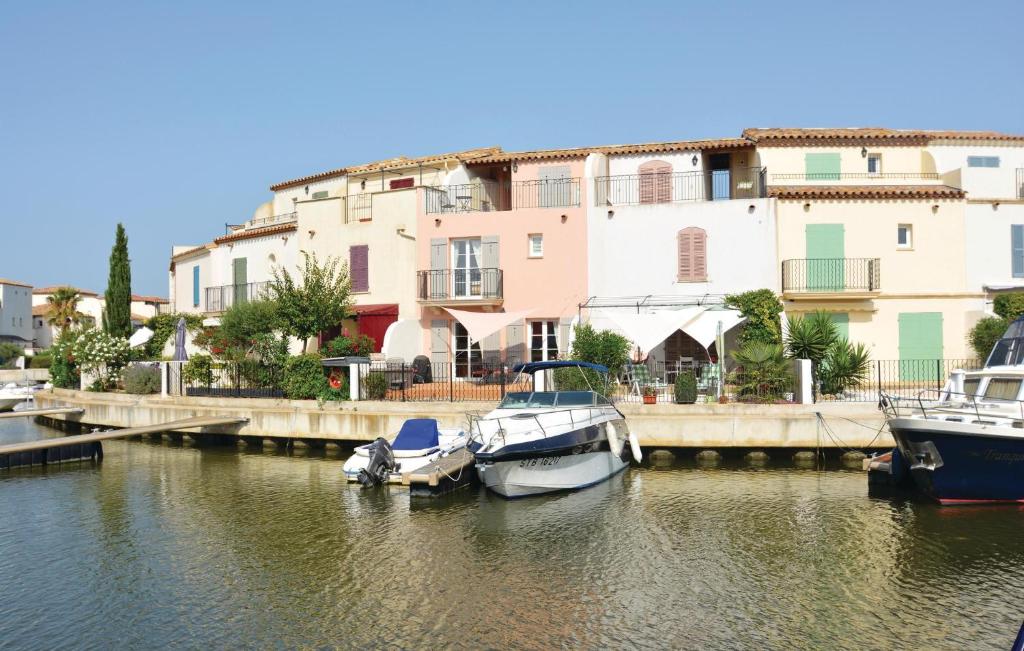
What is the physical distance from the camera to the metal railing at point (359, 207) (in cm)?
3169

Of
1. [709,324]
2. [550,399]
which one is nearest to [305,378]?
[550,399]

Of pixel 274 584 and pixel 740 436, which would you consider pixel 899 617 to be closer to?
pixel 274 584

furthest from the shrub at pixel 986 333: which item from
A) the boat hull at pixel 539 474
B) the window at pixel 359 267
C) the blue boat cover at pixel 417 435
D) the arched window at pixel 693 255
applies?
the window at pixel 359 267

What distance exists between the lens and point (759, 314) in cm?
2480

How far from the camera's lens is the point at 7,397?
1432 inches

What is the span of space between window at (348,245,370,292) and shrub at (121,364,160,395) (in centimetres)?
809

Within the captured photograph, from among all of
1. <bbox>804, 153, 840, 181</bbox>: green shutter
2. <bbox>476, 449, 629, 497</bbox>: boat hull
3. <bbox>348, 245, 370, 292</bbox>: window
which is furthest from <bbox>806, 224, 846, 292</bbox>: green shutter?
<bbox>348, 245, 370, 292</bbox>: window

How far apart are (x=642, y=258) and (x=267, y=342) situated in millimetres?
13494

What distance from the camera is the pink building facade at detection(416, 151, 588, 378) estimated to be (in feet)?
91.2

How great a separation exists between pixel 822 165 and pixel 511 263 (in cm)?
1189

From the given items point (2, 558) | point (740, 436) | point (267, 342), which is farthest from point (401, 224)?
point (2, 558)

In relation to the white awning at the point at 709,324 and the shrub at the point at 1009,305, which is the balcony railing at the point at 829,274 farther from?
the shrub at the point at 1009,305

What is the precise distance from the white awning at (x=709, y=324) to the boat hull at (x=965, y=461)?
8.89 metres

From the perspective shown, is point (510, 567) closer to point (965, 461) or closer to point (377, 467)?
point (377, 467)
